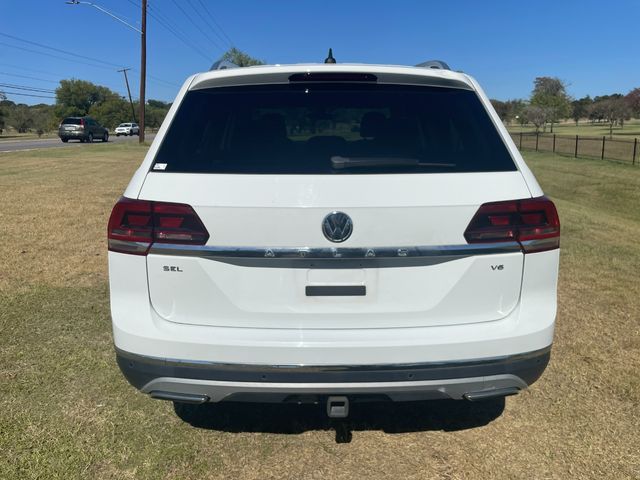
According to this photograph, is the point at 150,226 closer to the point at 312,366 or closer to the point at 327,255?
the point at 327,255

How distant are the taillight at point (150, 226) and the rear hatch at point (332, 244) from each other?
0.03 m

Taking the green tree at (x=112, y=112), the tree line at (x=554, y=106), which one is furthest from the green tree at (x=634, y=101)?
the green tree at (x=112, y=112)

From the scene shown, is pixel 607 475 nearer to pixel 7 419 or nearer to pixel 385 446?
pixel 385 446

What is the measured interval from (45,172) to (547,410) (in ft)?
52.0

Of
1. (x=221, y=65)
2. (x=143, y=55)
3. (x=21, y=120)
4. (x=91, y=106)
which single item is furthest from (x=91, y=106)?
(x=221, y=65)

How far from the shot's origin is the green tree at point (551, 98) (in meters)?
74.4

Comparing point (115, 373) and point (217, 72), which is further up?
point (217, 72)

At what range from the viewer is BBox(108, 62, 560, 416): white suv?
2.23 m

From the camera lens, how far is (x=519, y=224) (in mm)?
2332

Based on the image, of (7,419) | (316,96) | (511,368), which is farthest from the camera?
(7,419)

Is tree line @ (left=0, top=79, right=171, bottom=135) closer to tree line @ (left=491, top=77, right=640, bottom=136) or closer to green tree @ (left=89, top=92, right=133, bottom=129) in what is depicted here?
green tree @ (left=89, top=92, right=133, bottom=129)

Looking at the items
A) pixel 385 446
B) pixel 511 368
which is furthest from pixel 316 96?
pixel 385 446

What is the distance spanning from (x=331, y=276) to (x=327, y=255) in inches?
3.8

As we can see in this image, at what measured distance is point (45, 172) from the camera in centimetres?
1577
